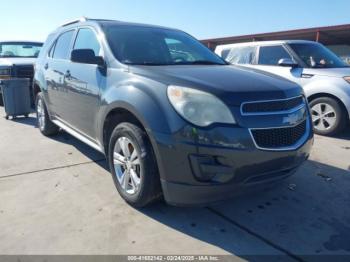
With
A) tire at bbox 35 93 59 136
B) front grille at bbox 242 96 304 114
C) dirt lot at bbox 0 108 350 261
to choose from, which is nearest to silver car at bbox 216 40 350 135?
dirt lot at bbox 0 108 350 261

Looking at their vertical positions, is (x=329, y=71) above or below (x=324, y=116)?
above

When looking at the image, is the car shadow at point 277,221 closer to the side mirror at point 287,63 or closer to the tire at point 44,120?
the side mirror at point 287,63

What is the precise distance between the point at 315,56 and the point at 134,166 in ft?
16.5

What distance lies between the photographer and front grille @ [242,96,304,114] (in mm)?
2590

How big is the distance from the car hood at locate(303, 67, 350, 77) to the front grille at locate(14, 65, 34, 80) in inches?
Answer: 264

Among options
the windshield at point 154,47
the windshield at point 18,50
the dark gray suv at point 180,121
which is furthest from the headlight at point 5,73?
the windshield at point 154,47

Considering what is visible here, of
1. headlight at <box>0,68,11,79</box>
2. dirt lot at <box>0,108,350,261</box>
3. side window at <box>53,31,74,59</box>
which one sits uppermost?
side window at <box>53,31,74,59</box>

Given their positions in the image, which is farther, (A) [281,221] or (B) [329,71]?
(B) [329,71]

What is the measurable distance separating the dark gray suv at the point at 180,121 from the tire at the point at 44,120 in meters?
1.99

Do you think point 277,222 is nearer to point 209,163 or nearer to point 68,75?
point 209,163

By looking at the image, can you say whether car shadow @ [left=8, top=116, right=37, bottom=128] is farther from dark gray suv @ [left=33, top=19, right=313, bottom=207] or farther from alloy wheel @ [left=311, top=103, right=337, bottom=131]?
alloy wheel @ [left=311, top=103, right=337, bottom=131]

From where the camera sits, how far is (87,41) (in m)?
4.00

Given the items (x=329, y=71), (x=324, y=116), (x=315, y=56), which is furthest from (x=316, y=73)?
(x=324, y=116)

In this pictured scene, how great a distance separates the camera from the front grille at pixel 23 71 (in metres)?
8.48
